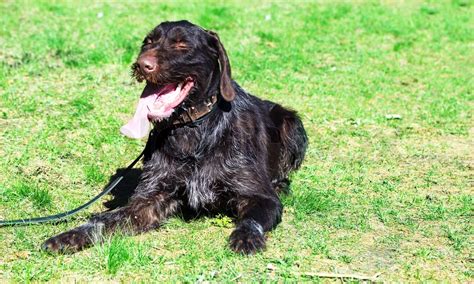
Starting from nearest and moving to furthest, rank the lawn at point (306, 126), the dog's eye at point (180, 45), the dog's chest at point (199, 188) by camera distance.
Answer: the lawn at point (306, 126)
the dog's eye at point (180, 45)
the dog's chest at point (199, 188)

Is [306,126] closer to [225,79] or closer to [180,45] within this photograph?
[225,79]

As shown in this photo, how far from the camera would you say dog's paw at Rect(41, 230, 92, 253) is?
5.00 meters

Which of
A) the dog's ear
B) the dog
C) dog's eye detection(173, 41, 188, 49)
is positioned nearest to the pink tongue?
the dog

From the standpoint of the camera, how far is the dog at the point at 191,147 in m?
5.30

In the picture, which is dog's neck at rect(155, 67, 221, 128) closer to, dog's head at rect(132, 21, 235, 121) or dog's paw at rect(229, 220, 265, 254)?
dog's head at rect(132, 21, 235, 121)

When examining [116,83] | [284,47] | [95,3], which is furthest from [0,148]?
[95,3]

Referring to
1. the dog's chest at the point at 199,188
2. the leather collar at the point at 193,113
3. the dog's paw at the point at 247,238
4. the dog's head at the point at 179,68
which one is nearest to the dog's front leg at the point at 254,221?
the dog's paw at the point at 247,238

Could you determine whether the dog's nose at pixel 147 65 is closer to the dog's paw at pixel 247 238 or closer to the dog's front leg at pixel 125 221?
the dog's front leg at pixel 125 221

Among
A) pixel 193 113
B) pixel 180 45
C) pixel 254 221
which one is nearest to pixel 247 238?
pixel 254 221

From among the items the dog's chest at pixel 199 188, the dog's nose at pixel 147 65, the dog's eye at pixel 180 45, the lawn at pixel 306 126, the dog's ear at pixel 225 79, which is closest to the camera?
the lawn at pixel 306 126

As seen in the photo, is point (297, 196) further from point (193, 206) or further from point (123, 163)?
point (123, 163)

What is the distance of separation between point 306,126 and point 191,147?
3010mm

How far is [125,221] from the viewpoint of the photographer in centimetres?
545

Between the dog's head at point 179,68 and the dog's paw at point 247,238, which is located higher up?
the dog's head at point 179,68
